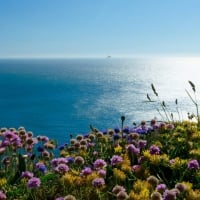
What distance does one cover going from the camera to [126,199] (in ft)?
12.3

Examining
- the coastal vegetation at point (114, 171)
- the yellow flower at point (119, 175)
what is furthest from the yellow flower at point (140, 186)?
the yellow flower at point (119, 175)

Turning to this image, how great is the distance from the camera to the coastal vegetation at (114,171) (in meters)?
4.30

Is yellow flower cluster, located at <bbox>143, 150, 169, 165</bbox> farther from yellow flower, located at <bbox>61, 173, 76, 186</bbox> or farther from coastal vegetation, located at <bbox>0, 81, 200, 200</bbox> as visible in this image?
yellow flower, located at <bbox>61, 173, 76, 186</bbox>

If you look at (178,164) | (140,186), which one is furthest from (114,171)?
(178,164)

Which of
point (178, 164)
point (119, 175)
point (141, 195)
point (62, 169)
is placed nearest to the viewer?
point (141, 195)

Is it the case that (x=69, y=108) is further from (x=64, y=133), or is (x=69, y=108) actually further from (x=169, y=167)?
(x=169, y=167)

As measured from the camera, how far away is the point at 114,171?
4.86m

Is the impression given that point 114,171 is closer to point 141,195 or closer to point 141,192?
point 141,192

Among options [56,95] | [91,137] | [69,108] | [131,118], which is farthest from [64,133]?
[91,137]

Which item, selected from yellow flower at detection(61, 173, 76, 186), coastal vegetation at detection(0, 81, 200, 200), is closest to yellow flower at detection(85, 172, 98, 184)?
coastal vegetation at detection(0, 81, 200, 200)

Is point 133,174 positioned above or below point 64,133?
above

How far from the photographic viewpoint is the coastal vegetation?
4301 millimetres

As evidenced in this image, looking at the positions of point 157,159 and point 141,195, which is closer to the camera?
point 141,195

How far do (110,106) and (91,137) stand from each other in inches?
5325
